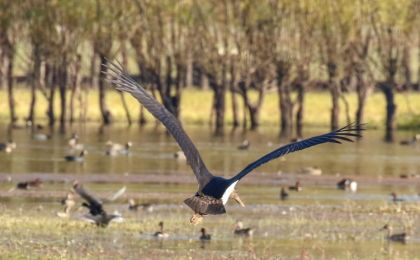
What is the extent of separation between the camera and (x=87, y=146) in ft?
192

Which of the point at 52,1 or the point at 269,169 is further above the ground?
the point at 52,1

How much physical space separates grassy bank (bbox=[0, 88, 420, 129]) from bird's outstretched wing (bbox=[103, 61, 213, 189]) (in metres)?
66.8

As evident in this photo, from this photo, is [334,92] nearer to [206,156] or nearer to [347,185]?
[206,156]

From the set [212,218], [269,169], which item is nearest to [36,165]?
[269,169]

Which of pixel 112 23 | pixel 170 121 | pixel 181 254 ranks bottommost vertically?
pixel 181 254

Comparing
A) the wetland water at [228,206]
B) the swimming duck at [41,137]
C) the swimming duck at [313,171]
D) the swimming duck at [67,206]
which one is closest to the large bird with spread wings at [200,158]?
the wetland water at [228,206]

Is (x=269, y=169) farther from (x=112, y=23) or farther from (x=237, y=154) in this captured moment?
(x=112, y=23)

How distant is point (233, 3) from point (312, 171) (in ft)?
118

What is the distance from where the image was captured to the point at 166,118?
17.0 metres

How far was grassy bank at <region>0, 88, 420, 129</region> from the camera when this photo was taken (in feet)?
279

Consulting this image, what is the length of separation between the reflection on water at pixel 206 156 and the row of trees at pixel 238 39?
5659mm

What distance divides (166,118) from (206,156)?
119 feet

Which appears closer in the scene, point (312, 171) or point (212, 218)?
point (212, 218)

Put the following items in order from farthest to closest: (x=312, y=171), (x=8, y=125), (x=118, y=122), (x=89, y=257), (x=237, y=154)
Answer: (x=118, y=122), (x=8, y=125), (x=237, y=154), (x=312, y=171), (x=89, y=257)
